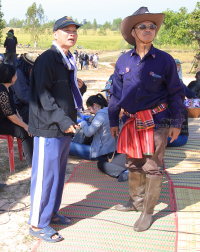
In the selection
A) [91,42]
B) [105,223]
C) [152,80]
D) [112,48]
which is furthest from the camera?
[91,42]

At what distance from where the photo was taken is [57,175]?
3.07m

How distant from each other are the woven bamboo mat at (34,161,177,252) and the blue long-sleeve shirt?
1.01 meters

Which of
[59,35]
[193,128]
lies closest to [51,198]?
[59,35]

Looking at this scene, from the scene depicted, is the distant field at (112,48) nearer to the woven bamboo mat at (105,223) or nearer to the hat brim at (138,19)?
the woven bamboo mat at (105,223)

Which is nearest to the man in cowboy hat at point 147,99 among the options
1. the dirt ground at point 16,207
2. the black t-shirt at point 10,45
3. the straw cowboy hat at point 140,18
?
the straw cowboy hat at point 140,18

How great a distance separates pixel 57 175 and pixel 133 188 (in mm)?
897

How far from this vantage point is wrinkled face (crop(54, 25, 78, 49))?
9.50ft

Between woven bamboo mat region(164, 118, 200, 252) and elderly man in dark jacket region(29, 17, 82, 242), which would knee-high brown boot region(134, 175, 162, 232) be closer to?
woven bamboo mat region(164, 118, 200, 252)

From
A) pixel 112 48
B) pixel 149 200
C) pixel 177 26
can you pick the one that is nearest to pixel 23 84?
pixel 149 200

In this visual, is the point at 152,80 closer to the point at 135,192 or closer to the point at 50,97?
the point at 50,97

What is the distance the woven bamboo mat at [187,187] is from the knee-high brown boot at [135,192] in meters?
0.42

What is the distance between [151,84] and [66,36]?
2.69ft

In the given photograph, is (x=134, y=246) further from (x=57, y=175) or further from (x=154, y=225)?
(x=57, y=175)

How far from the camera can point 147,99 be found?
3.17 m
